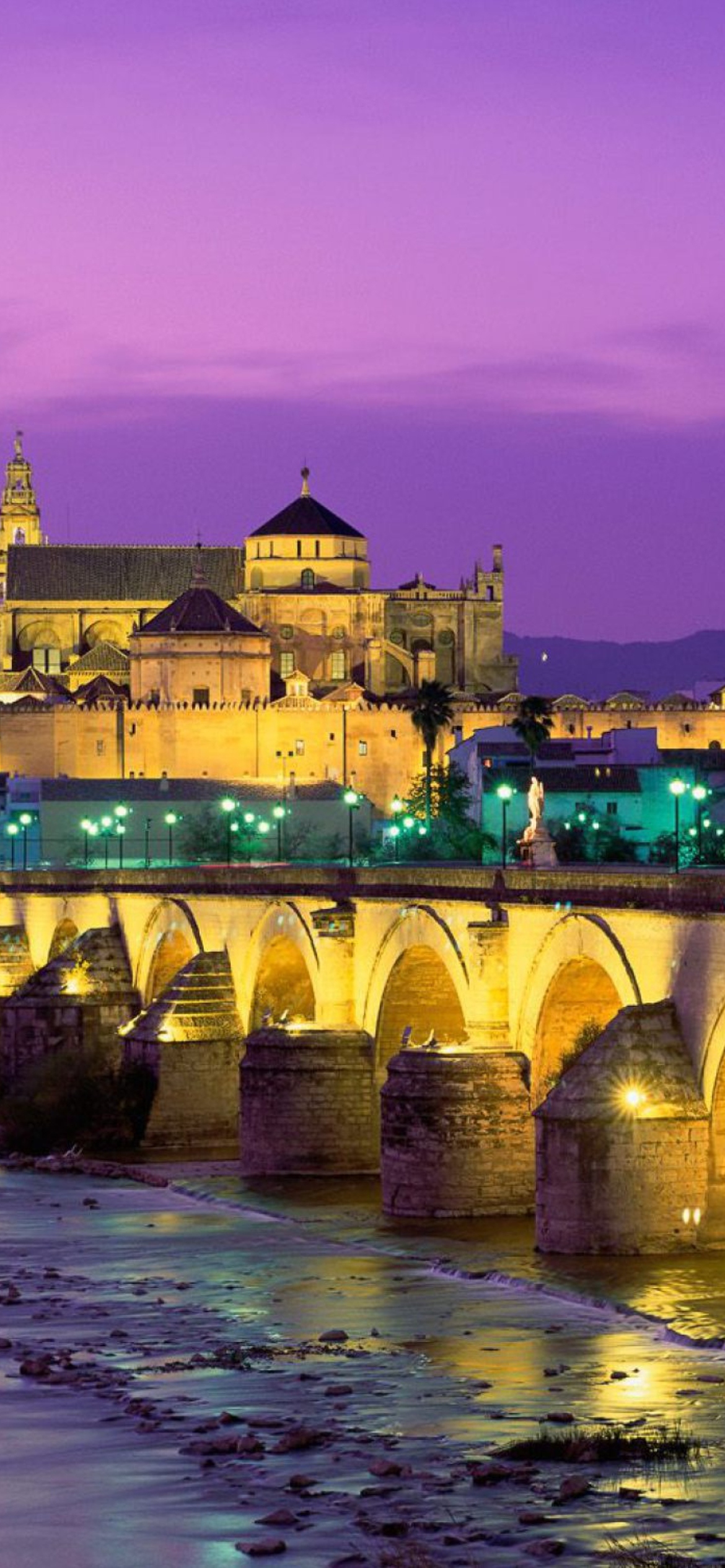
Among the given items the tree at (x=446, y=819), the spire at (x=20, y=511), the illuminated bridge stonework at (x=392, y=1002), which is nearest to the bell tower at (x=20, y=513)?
the spire at (x=20, y=511)

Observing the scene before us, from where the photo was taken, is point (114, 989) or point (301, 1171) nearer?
point (301, 1171)

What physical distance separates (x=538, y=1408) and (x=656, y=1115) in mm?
5762

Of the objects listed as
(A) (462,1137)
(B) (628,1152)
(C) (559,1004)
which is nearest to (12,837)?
(C) (559,1004)

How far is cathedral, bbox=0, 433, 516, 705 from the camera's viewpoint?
120875 millimetres

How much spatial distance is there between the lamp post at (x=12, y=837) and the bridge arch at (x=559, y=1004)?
45110 millimetres

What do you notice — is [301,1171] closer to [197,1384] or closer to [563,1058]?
[563,1058]

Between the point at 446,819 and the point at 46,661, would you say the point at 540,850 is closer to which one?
the point at 446,819

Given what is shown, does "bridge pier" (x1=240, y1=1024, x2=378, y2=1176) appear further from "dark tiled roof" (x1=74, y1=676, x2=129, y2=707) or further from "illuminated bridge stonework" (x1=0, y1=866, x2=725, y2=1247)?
"dark tiled roof" (x1=74, y1=676, x2=129, y2=707)

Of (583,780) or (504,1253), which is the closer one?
(504,1253)

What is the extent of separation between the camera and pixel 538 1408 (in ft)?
78.3

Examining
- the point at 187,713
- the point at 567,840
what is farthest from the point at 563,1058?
the point at 187,713

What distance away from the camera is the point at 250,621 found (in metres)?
128

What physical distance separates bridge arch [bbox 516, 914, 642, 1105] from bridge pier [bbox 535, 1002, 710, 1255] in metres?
4.04

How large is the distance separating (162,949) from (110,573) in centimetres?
8748
